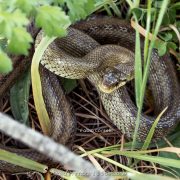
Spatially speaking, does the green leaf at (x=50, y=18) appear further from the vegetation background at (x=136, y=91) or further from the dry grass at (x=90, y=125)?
the dry grass at (x=90, y=125)

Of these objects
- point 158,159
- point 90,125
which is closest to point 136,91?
point 158,159

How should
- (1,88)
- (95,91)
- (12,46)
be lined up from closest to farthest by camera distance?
1. (12,46)
2. (1,88)
3. (95,91)

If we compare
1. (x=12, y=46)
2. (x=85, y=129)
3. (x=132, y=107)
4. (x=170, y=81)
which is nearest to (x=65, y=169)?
(x=85, y=129)

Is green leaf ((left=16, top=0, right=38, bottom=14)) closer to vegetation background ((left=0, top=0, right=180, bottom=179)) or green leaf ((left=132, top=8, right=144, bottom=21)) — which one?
vegetation background ((left=0, top=0, right=180, bottom=179))

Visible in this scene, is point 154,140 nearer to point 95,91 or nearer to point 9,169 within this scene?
point 95,91

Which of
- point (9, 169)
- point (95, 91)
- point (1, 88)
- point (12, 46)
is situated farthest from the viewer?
point (95, 91)

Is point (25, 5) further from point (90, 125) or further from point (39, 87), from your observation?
point (90, 125)

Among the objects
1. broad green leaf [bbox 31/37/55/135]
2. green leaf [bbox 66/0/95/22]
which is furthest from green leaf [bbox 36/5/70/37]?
broad green leaf [bbox 31/37/55/135]

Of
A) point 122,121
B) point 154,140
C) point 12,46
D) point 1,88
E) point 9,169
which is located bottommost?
point 154,140
